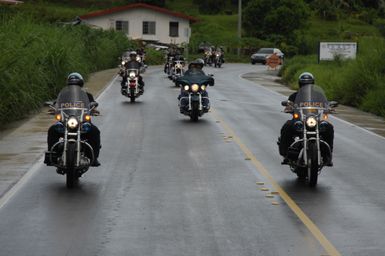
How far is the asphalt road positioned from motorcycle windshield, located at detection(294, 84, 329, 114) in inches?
47.3

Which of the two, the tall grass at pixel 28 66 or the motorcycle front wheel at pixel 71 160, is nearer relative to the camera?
the motorcycle front wheel at pixel 71 160

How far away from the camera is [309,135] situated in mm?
13328

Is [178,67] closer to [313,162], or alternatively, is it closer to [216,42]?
[313,162]

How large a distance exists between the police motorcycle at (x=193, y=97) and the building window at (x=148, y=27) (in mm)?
68525

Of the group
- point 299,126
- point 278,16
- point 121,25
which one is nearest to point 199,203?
point 299,126

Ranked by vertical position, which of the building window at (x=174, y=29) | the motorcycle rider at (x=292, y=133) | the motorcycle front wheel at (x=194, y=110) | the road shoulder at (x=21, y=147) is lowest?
the road shoulder at (x=21, y=147)

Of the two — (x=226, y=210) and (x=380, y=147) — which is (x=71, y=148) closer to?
(x=226, y=210)

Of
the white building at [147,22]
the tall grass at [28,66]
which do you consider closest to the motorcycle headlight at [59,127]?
the tall grass at [28,66]

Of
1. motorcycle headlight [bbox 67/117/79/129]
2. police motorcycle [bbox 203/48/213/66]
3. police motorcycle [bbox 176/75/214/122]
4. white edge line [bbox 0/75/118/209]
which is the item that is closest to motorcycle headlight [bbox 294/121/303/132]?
motorcycle headlight [bbox 67/117/79/129]

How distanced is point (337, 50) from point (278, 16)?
46.6m

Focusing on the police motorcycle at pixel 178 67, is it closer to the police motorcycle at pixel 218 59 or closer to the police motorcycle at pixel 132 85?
the police motorcycle at pixel 132 85

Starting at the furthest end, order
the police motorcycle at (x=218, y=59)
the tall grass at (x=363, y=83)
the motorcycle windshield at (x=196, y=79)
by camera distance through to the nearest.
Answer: the police motorcycle at (x=218, y=59)
the tall grass at (x=363, y=83)
the motorcycle windshield at (x=196, y=79)

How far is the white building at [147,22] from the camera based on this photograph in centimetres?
9062

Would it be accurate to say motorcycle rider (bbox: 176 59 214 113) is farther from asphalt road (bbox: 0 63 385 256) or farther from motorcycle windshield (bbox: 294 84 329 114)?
motorcycle windshield (bbox: 294 84 329 114)
